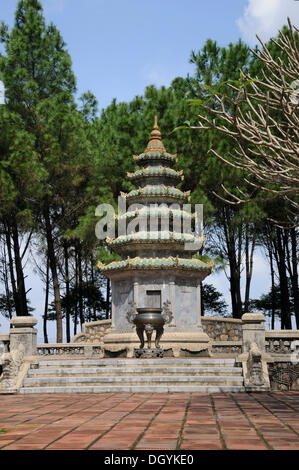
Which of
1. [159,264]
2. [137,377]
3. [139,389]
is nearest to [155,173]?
[159,264]

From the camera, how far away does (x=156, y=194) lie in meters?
22.2

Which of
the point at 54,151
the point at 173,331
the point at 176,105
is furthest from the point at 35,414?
the point at 176,105

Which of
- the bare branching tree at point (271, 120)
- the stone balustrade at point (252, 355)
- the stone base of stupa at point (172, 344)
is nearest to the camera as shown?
the bare branching tree at point (271, 120)

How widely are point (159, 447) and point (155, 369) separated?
7.37m

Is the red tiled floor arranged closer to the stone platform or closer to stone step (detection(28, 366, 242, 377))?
the stone platform

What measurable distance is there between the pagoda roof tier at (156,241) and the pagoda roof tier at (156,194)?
1517 mm

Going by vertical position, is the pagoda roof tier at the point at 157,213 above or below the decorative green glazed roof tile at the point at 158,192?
below

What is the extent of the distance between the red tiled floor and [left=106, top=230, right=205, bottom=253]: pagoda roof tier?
10.5 m

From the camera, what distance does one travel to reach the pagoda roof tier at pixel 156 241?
21234mm

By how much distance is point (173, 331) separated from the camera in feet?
68.4

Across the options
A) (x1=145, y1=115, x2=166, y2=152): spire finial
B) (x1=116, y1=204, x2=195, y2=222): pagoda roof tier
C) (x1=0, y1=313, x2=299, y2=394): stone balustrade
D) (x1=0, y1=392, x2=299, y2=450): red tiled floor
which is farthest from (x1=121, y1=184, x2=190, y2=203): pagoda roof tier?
(x1=0, y1=392, x2=299, y2=450): red tiled floor

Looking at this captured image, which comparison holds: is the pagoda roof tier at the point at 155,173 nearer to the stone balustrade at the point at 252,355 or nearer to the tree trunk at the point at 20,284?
the tree trunk at the point at 20,284

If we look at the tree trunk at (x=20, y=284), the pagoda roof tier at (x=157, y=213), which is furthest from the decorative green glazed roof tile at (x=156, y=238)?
the tree trunk at (x=20, y=284)

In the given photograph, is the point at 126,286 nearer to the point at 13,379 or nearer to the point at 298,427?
the point at 13,379
